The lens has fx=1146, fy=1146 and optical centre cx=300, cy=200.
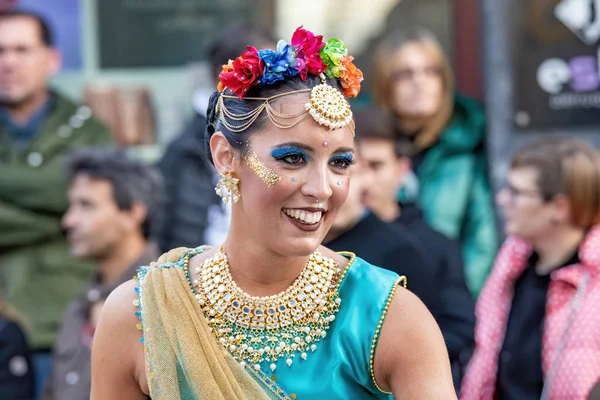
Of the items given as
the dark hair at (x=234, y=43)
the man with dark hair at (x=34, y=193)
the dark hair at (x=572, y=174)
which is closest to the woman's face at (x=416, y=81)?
the dark hair at (x=234, y=43)

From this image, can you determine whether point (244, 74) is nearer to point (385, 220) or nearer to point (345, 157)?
point (345, 157)

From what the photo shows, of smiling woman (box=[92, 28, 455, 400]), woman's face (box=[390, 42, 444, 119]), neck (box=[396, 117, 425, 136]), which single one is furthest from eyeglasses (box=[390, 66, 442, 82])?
smiling woman (box=[92, 28, 455, 400])

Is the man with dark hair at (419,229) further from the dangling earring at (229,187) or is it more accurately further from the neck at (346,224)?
the dangling earring at (229,187)

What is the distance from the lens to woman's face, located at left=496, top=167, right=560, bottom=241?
4.51 metres

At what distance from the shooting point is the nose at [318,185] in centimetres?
262

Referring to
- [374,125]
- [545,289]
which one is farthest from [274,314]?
[374,125]

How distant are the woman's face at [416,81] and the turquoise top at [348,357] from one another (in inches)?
121

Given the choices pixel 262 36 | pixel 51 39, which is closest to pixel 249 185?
pixel 262 36

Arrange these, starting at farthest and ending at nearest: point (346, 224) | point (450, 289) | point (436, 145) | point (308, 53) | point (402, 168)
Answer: point (436, 145) < point (402, 168) < point (450, 289) < point (346, 224) < point (308, 53)

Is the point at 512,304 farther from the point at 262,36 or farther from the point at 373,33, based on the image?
the point at 373,33

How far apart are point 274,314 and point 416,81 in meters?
3.19

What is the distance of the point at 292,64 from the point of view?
8.84 feet

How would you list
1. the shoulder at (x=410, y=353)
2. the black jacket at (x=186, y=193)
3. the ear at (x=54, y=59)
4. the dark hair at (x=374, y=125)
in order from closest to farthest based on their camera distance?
the shoulder at (x=410, y=353), the dark hair at (x=374, y=125), the black jacket at (x=186, y=193), the ear at (x=54, y=59)

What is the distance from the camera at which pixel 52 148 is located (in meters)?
5.98
